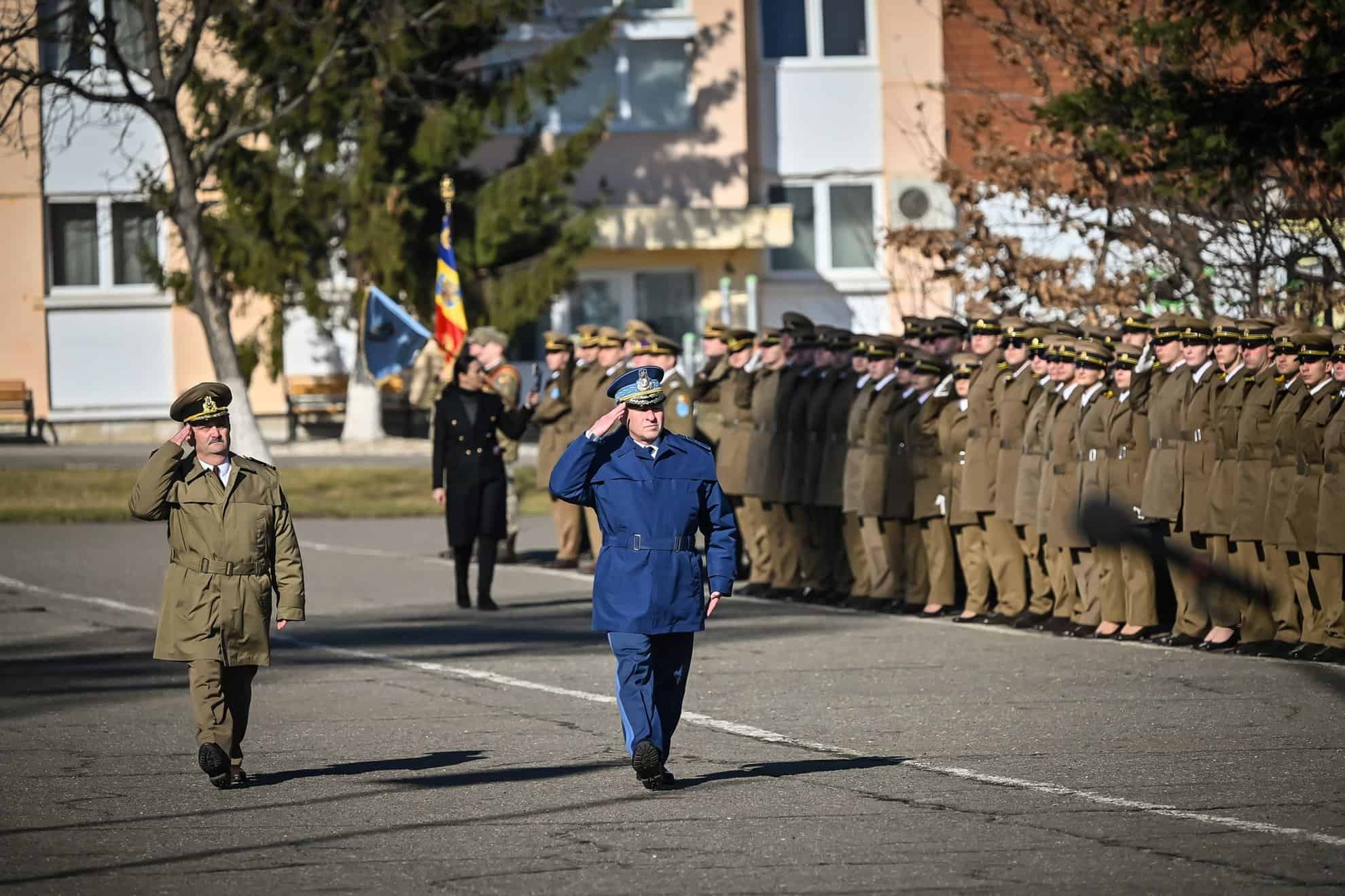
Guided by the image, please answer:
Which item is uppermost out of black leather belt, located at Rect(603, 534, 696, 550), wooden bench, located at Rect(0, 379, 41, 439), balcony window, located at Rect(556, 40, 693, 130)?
balcony window, located at Rect(556, 40, 693, 130)

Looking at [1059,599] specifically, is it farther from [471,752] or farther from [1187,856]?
[1187,856]

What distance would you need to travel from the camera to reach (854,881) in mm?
7230

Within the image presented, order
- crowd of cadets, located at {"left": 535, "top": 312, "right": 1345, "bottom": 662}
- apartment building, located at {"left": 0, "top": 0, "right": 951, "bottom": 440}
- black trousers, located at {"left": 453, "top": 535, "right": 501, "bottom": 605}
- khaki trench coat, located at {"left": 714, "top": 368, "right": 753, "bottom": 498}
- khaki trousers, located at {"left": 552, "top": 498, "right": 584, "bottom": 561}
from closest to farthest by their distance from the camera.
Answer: crowd of cadets, located at {"left": 535, "top": 312, "right": 1345, "bottom": 662}
black trousers, located at {"left": 453, "top": 535, "right": 501, "bottom": 605}
khaki trench coat, located at {"left": 714, "top": 368, "right": 753, "bottom": 498}
khaki trousers, located at {"left": 552, "top": 498, "right": 584, "bottom": 561}
apartment building, located at {"left": 0, "top": 0, "right": 951, "bottom": 440}

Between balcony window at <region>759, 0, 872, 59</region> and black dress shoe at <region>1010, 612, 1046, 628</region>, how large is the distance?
85.5ft

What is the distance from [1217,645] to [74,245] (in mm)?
29909

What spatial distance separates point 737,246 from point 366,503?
43.5 ft

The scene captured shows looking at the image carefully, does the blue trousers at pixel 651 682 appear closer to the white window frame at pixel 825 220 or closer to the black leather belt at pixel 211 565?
the black leather belt at pixel 211 565

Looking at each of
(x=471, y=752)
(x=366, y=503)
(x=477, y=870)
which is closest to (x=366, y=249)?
(x=366, y=503)

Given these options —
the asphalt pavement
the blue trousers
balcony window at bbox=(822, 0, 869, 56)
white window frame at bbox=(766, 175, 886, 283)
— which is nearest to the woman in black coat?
the asphalt pavement

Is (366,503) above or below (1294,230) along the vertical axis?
below

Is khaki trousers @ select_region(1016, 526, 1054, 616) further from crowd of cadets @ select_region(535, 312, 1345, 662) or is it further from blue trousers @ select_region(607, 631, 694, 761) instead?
blue trousers @ select_region(607, 631, 694, 761)

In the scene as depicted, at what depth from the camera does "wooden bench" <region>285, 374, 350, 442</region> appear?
38000 mm

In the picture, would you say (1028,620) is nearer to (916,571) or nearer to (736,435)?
(916,571)

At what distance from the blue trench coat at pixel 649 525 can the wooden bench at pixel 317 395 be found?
29035mm
